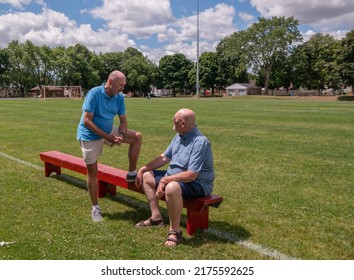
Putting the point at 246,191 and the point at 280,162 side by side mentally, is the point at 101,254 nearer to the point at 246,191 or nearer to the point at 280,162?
the point at 246,191

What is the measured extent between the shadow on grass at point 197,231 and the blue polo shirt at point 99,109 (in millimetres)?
1197

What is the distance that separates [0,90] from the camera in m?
95.9

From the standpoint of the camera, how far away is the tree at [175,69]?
101 meters

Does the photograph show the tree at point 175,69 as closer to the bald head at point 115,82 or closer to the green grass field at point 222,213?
the green grass field at point 222,213

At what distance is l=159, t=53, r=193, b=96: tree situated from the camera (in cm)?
10075

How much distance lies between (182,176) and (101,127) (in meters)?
1.36

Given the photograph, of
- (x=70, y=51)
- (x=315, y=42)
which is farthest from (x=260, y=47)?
(x=70, y=51)

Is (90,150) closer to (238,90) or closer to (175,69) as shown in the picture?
(238,90)

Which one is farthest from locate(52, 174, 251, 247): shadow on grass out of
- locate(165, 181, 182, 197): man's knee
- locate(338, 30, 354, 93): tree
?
locate(338, 30, 354, 93): tree

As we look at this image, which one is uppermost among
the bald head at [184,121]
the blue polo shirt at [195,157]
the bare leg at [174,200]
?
the bald head at [184,121]

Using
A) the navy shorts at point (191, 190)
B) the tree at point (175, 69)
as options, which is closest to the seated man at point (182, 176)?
the navy shorts at point (191, 190)

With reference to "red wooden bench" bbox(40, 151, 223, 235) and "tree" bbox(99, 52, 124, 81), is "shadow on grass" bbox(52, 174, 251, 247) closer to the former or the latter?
"red wooden bench" bbox(40, 151, 223, 235)

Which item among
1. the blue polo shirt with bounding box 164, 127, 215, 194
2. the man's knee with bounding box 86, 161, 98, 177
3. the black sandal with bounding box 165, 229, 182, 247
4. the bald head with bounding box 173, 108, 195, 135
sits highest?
the bald head with bounding box 173, 108, 195, 135
